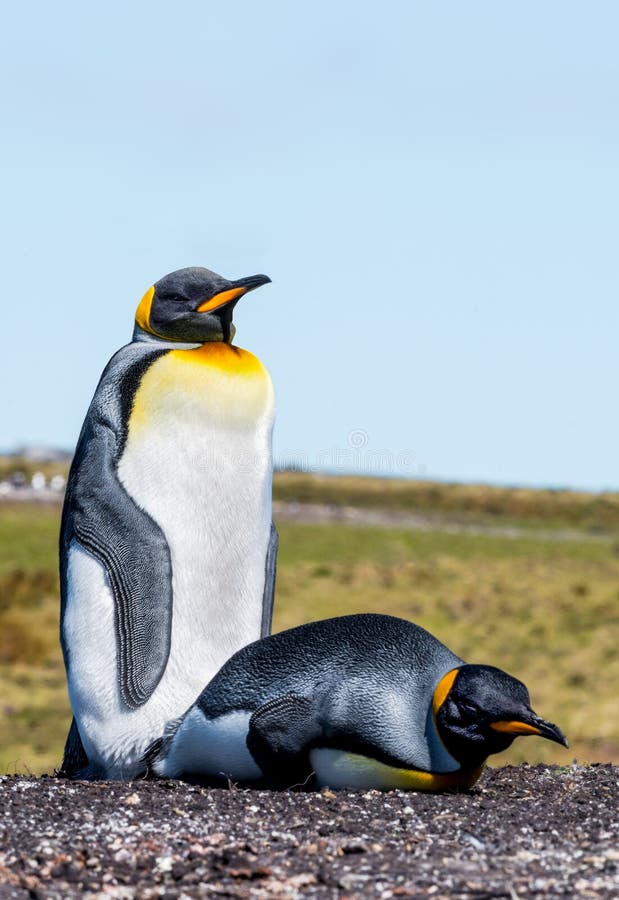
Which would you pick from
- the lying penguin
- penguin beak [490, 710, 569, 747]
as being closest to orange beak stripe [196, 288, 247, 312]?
the lying penguin

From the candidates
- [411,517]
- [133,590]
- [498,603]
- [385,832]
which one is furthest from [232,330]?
[411,517]

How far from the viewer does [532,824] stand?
5.32m

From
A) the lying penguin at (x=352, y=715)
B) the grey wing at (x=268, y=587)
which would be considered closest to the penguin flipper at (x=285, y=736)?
the lying penguin at (x=352, y=715)

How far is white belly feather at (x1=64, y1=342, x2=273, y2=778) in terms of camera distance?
6.55 m

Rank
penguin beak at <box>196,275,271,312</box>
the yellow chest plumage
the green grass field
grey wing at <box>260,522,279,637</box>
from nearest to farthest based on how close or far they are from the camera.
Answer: the yellow chest plumage → penguin beak at <box>196,275,271,312</box> → grey wing at <box>260,522,279,637</box> → the green grass field

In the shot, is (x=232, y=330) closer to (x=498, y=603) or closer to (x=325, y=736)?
(x=325, y=736)

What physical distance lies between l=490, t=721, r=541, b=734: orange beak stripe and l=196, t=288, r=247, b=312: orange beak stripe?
2622mm

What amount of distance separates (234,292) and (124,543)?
1443 millimetres

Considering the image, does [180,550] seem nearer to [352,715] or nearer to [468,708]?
[352,715]

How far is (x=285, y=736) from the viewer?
5914 mm

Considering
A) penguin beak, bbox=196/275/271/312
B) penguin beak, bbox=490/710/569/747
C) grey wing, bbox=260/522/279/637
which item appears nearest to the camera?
penguin beak, bbox=490/710/569/747

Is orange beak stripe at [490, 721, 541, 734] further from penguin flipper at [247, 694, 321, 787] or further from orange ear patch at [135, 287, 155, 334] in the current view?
orange ear patch at [135, 287, 155, 334]

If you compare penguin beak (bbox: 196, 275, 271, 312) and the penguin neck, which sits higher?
penguin beak (bbox: 196, 275, 271, 312)

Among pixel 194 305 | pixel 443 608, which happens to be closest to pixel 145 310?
pixel 194 305
